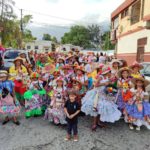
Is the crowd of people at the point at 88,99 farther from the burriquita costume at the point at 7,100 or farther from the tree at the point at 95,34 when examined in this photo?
the tree at the point at 95,34

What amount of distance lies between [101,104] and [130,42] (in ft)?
60.7

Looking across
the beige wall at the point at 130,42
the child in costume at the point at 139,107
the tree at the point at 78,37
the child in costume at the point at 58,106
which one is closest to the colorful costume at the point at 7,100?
the child in costume at the point at 58,106

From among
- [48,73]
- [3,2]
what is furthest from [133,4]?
[48,73]

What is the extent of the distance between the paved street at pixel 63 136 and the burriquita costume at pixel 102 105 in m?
0.41

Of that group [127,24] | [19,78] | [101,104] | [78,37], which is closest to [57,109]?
[101,104]

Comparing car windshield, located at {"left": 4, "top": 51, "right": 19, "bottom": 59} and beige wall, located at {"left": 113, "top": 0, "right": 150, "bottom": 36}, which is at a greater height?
beige wall, located at {"left": 113, "top": 0, "right": 150, "bottom": 36}

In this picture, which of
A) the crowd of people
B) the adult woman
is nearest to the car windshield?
the adult woman

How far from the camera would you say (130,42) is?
909 inches

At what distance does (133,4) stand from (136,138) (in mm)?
19641

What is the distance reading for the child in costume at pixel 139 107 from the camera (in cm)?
575

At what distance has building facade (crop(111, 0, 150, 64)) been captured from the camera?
18.1m

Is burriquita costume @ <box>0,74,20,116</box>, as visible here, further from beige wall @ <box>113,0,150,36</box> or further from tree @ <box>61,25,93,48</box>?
tree @ <box>61,25,93,48</box>

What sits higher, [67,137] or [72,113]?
[72,113]

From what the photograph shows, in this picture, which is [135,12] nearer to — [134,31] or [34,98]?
[134,31]
